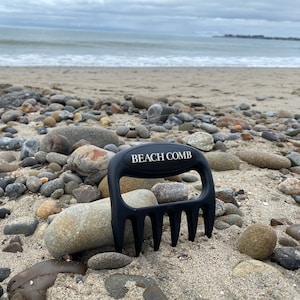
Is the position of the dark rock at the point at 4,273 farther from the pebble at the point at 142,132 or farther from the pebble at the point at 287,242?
the pebble at the point at 142,132

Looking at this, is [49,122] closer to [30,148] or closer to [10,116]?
[10,116]

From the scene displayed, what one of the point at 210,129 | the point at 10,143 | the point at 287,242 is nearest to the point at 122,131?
the point at 210,129

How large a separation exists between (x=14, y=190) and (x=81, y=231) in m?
1.03

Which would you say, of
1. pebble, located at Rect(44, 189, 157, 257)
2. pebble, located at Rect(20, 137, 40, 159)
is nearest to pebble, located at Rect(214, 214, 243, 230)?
pebble, located at Rect(44, 189, 157, 257)

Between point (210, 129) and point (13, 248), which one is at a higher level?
point (13, 248)

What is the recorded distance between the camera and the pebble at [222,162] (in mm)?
3273

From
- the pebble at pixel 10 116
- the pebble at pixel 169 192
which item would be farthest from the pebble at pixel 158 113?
the pebble at pixel 169 192

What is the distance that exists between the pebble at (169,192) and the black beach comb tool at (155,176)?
0.34 meters

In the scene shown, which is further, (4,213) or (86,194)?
(86,194)

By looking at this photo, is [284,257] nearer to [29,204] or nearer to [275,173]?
[275,173]

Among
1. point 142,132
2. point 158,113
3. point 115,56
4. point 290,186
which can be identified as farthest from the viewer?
point 115,56

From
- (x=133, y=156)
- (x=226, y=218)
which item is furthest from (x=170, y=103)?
(x=133, y=156)

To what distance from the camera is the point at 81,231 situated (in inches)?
74.7

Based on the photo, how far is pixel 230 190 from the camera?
275 centimetres
